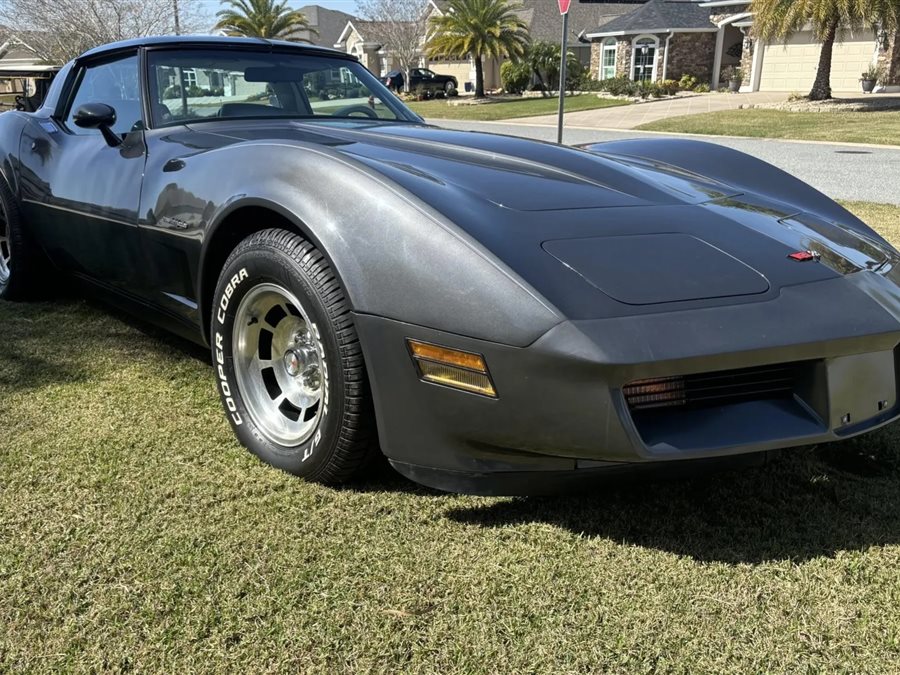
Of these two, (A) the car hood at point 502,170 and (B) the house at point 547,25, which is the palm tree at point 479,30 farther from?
(A) the car hood at point 502,170

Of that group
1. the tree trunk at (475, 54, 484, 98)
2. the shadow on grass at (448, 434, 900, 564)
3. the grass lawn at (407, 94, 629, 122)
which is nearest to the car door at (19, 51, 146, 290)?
the shadow on grass at (448, 434, 900, 564)

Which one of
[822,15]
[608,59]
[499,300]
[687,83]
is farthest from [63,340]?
[608,59]

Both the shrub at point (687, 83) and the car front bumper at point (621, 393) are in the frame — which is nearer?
the car front bumper at point (621, 393)

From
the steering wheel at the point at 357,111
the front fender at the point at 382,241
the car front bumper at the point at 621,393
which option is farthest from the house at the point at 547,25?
the car front bumper at the point at 621,393

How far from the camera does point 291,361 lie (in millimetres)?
2281

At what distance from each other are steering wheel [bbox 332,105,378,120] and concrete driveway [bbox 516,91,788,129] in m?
15.7

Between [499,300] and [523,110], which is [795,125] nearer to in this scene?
[523,110]

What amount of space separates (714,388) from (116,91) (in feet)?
9.26

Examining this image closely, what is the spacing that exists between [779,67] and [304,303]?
3041cm

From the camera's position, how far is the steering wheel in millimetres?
3492

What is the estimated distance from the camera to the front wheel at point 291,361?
198 centimetres

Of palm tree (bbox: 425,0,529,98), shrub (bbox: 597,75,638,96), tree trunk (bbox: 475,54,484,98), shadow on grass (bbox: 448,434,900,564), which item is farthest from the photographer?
tree trunk (bbox: 475,54,484,98)

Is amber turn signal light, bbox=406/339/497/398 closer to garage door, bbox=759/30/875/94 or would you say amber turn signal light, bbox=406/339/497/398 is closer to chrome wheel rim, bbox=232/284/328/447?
chrome wheel rim, bbox=232/284/328/447

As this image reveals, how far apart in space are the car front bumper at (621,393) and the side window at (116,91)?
1865 mm
